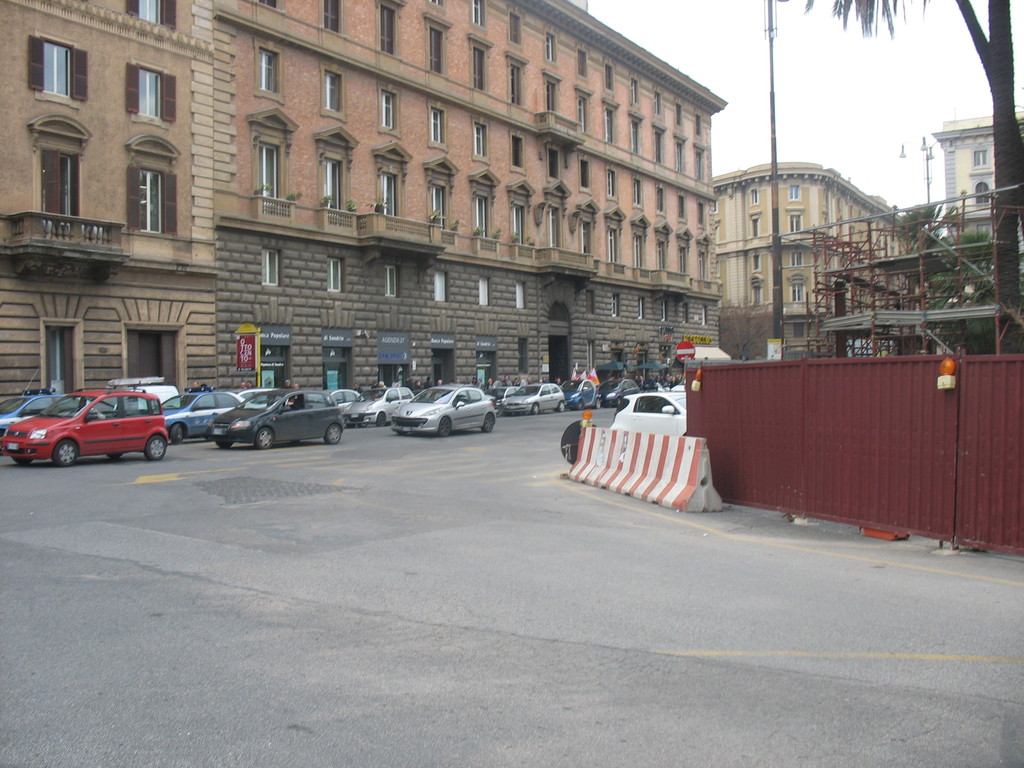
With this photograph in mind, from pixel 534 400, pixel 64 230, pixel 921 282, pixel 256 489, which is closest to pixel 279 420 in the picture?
pixel 256 489

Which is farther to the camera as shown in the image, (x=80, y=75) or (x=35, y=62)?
(x=80, y=75)

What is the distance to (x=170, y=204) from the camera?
3175 cm

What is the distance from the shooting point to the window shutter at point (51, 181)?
92.6 ft

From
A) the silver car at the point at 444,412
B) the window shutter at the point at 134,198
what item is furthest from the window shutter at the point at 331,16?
the silver car at the point at 444,412

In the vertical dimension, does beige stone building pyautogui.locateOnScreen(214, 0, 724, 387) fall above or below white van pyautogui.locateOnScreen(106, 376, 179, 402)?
above

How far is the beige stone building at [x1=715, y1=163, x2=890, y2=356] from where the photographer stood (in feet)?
299

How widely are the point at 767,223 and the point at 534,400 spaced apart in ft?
191

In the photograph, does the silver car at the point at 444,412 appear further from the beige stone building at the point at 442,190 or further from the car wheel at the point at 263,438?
the beige stone building at the point at 442,190

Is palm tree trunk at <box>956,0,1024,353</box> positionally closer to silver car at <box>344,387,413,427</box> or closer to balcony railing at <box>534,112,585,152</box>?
silver car at <box>344,387,413,427</box>

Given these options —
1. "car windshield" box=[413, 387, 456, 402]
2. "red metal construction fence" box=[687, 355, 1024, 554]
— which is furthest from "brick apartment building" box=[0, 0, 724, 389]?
"red metal construction fence" box=[687, 355, 1024, 554]

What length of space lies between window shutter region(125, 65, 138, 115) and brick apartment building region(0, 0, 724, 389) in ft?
0.32

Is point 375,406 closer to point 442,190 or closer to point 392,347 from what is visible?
point 392,347

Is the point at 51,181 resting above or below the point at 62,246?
above

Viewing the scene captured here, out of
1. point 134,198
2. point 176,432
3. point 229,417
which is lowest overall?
point 176,432
